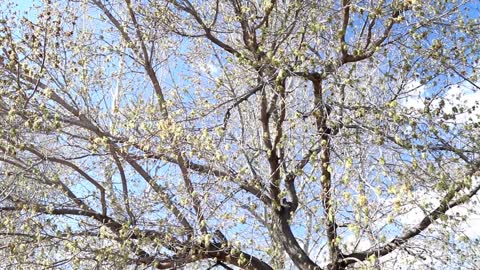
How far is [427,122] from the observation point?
489cm

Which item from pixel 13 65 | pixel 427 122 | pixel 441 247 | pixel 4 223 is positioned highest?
pixel 13 65

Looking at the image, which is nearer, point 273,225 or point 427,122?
point 427,122

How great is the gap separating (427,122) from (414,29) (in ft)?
4.81

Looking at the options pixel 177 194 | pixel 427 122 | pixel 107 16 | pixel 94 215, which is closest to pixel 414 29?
pixel 427 122

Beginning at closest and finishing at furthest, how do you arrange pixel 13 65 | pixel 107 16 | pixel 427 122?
pixel 427 122, pixel 13 65, pixel 107 16

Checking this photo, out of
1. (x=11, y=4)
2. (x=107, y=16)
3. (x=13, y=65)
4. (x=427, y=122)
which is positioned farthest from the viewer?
(x=107, y=16)

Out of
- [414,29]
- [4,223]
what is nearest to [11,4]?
[4,223]

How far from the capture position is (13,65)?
19.4 ft

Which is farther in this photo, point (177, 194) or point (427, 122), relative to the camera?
point (177, 194)

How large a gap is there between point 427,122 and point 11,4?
Answer: 470 centimetres

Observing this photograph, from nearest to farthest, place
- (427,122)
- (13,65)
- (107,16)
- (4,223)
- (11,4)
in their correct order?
(427,122), (4,223), (13,65), (11,4), (107,16)

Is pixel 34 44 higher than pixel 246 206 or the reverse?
higher

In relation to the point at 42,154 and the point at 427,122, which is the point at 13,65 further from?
the point at 427,122

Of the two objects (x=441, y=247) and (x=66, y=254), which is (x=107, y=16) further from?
(x=441, y=247)
